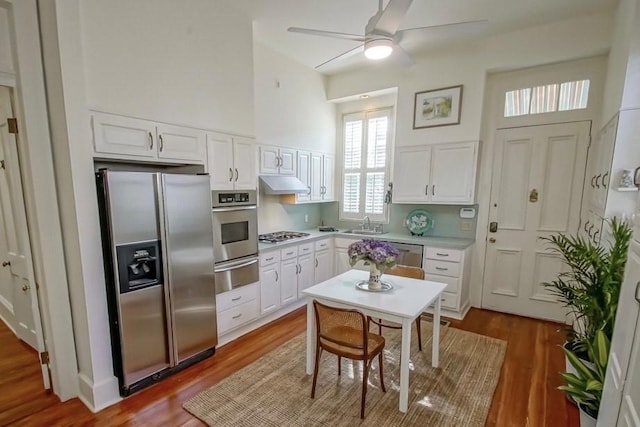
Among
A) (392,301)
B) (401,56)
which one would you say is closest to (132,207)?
(392,301)

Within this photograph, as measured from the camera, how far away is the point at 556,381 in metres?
2.46

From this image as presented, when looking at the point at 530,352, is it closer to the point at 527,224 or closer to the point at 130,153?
the point at 527,224

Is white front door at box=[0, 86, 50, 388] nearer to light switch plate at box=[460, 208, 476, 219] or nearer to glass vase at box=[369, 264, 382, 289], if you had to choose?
glass vase at box=[369, 264, 382, 289]

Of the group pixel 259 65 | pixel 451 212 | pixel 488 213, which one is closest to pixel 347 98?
pixel 259 65

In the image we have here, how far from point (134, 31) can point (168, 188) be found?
1182 millimetres

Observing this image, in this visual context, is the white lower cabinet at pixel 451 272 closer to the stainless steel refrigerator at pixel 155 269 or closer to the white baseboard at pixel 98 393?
the stainless steel refrigerator at pixel 155 269

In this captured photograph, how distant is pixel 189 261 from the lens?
8.32ft

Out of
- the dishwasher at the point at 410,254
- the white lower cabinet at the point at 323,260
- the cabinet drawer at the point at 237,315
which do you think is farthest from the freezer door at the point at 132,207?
the dishwasher at the point at 410,254

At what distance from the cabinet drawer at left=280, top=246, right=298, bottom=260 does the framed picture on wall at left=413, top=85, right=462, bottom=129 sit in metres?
2.31

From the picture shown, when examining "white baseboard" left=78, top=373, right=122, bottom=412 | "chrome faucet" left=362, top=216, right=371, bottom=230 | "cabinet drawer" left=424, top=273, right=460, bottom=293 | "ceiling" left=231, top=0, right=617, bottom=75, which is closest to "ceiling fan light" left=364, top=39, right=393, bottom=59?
"ceiling" left=231, top=0, right=617, bottom=75

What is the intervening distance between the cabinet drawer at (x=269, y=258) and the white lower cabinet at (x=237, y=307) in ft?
0.83

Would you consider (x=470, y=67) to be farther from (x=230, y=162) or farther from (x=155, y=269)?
(x=155, y=269)

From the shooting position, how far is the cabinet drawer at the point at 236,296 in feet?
9.57

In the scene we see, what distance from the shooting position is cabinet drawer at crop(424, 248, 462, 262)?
3.51m
